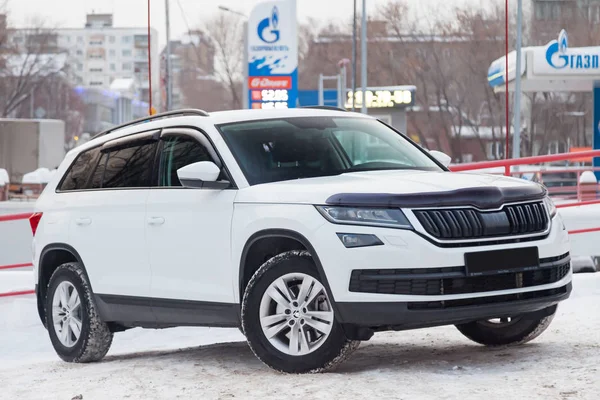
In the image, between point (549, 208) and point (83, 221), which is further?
point (83, 221)

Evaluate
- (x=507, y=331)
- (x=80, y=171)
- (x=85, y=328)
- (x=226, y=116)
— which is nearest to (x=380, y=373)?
(x=507, y=331)

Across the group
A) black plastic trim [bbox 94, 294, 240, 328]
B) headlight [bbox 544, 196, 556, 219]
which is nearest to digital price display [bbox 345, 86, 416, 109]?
black plastic trim [bbox 94, 294, 240, 328]

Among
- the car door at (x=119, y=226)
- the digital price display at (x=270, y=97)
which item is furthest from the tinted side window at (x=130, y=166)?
the digital price display at (x=270, y=97)

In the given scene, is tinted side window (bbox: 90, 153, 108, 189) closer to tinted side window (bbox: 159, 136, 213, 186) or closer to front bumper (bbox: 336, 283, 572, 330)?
tinted side window (bbox: 159, 136, 213, 186)

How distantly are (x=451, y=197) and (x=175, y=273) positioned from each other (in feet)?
6.71

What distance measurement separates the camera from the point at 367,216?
642 centimetres

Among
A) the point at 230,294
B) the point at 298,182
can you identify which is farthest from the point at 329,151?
the point at 230,294

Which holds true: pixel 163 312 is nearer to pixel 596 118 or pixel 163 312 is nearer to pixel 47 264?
pixel 47 264

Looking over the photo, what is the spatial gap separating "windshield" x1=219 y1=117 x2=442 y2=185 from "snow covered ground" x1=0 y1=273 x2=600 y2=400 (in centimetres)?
120

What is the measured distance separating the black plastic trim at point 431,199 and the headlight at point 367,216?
0.09ft

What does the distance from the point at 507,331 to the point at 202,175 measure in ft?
7.36

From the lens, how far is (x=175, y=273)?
7637mm

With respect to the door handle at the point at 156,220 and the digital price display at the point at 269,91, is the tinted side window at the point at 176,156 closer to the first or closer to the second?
the door handle at the point at 156,220

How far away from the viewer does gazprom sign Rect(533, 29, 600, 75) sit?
134 ft
